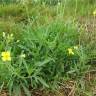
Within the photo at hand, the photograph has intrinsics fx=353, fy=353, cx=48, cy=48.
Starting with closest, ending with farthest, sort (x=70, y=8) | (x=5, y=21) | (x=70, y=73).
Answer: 1. (x=70, y=73)
2. (x=5, y=21)
3. (x=70, y=8)

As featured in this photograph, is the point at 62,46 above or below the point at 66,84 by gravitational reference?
above

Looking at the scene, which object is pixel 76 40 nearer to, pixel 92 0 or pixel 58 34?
pixel 58 34

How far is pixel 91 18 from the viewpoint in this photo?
12.5ft

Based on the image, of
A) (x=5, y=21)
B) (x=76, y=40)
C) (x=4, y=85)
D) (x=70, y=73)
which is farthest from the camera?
(x=5, y=21)

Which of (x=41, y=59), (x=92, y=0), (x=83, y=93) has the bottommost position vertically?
(x=83, y=93)

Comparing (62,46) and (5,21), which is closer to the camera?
(62,46)

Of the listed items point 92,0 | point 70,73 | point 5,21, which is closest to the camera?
point 70,73

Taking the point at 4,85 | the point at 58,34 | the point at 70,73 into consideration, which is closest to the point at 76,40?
the point at 58,34

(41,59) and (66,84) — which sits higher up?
(41,59)

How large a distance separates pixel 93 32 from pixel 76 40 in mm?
246

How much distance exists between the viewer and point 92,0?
458 centimetres

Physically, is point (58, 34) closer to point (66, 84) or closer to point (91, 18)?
point (66, 84)

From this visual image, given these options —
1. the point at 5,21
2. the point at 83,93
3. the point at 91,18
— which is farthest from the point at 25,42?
the point at 91,18

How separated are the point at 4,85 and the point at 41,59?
355 millimetres
